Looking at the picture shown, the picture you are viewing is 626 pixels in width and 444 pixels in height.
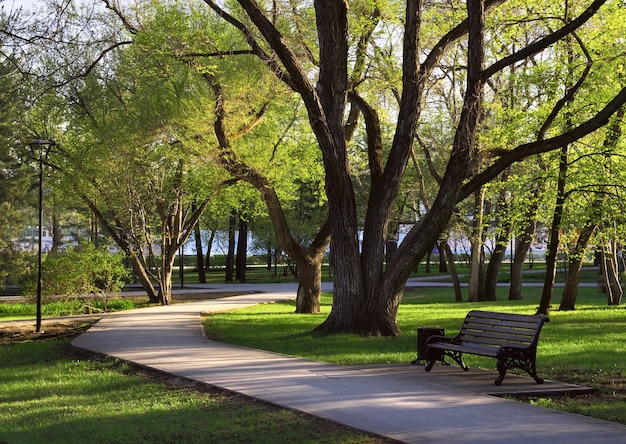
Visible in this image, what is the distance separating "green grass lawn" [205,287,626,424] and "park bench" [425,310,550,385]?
939mm

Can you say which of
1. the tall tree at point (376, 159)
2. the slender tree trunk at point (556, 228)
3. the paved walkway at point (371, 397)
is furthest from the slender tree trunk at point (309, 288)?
the paved walkway at point (371, 397)

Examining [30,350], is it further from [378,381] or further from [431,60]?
[431,60]

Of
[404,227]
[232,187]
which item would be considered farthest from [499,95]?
[404,227]

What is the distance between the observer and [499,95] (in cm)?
2809

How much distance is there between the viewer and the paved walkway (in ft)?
24.6

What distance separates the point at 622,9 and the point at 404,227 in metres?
45.5

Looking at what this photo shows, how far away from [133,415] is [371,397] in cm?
276

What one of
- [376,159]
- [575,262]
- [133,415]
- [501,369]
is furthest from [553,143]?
[575,262]

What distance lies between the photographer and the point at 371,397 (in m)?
9.43

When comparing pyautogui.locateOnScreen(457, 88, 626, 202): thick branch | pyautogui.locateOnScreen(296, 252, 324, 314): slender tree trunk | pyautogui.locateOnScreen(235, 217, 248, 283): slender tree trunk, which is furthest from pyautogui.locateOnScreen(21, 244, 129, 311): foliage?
pyautogui.locateOnScreen(235, 217, 248, 283): slender tree trunk

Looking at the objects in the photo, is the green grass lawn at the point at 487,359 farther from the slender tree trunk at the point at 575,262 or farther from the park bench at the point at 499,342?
the park bench at the point at 499,342

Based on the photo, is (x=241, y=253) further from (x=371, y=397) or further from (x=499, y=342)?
(x=371, y=397)

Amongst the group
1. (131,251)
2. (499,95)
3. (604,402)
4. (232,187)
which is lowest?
(604,402)

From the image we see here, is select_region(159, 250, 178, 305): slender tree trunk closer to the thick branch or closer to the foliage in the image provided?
the foliage
